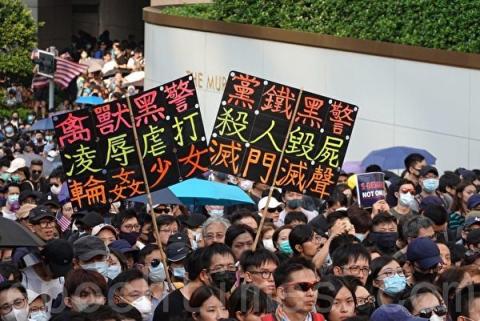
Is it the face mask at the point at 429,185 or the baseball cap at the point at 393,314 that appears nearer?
the baseball cap at the point at 393,314

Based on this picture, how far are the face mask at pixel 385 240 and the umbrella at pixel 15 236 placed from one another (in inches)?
116

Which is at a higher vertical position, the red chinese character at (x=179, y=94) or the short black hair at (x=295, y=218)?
the red chinese character at (x=179, y=94)

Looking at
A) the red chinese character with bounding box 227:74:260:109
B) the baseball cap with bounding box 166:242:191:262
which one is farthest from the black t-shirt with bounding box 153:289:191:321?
the red chinese character with bounding box 227:74:260:109

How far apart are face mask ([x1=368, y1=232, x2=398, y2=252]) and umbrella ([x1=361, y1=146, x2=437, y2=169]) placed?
7.84 meters

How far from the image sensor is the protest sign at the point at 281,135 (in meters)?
13.5

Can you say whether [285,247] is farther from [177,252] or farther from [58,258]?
[58,258]

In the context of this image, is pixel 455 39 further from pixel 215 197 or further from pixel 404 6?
pixel 215 197

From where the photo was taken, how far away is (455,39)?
72.9 feet

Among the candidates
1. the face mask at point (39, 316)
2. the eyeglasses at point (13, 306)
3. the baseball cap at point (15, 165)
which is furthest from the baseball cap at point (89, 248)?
the baseball cap at point (15, 165)

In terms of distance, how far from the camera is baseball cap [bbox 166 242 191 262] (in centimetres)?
1091

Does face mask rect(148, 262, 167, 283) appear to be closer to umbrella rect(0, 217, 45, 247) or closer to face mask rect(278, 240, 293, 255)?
umbrella rect(0, 217, 45, 247)

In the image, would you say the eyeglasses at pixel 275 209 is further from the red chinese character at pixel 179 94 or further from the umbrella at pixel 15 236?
the umbrella at pixel 15 236

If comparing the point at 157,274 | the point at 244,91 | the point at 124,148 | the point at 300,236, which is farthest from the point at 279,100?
the point at 157,274

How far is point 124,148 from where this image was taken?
12375 millimetres
